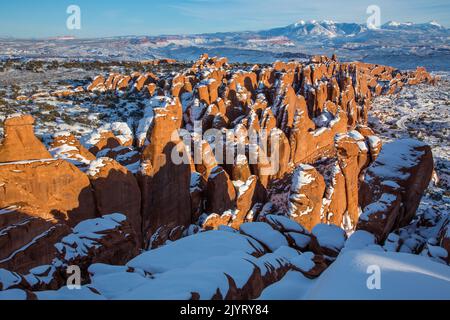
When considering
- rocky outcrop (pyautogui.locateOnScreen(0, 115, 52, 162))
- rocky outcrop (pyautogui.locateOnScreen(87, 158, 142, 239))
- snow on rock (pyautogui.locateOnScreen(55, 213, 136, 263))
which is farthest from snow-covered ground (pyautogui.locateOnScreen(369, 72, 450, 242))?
rocky outcrop (pyautogui.locateOnScreen(0, 115, 52, 162))

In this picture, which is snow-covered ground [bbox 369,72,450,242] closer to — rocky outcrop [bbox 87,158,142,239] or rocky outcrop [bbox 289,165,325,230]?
rocky outcrop [bbox 289,165,325,230]

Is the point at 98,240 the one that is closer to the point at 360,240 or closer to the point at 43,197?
the point at 43,197

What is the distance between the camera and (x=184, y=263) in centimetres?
970

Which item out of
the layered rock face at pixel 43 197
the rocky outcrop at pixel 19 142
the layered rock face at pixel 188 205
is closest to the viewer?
the layered rock face at pixel 188 205

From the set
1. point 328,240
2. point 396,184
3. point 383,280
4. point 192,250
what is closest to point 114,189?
point 192,250

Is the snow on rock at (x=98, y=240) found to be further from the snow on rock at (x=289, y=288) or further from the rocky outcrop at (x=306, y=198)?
the rocky outcrop at (x=306, y=198)

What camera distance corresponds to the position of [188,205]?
20266 millimetres

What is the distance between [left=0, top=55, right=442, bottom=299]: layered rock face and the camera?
30.4 ft

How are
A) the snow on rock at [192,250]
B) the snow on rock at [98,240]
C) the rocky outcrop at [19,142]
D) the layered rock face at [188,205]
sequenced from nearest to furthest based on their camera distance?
the layered rock face at [188,205] → the snow on rock at [192,250] → the snow on rock at [98,240] → the rocky outcrop at [19,142]

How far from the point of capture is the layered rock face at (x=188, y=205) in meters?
9.27

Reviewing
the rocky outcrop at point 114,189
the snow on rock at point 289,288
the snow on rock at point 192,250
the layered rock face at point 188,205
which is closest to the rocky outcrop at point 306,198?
the layered rock face at point 188,205

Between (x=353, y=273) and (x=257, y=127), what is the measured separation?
96.1 feet
